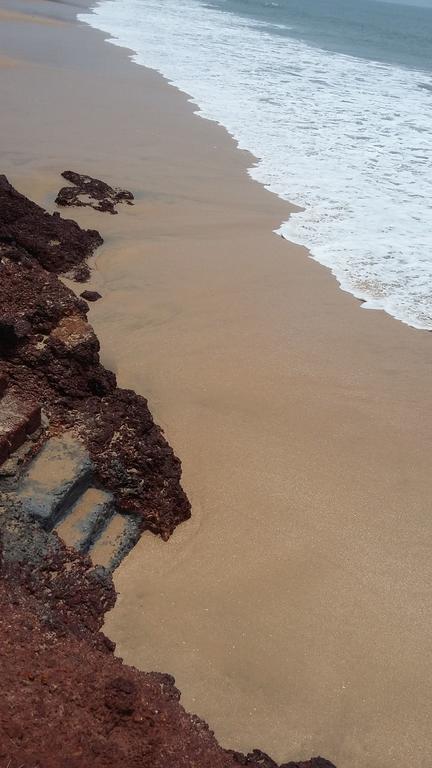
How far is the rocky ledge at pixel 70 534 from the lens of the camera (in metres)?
1.81

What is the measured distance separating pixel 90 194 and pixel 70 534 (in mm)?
4608

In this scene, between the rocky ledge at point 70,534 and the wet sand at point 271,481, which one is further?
the wet sand at point 271,481

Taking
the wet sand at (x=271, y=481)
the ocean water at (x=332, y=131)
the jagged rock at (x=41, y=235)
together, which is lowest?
the wet sand at (x=271, y=481)

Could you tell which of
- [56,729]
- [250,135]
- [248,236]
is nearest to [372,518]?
[56,729]

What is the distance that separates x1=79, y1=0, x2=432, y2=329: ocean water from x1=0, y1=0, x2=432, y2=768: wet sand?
66 centimetres

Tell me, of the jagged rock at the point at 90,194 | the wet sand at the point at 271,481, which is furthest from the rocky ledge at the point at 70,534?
the jagged rock at the point at 90,194

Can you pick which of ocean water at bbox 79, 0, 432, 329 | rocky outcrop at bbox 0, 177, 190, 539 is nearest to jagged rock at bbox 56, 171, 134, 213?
ocean water at bbox 79, 0, 432, 329

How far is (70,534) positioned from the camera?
2717 millimetres

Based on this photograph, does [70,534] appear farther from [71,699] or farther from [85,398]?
[71,699]

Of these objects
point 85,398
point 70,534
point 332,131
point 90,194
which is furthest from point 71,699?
point 332,131

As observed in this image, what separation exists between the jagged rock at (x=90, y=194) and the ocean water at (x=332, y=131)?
1694 mm

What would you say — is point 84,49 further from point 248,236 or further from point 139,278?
point 139,278

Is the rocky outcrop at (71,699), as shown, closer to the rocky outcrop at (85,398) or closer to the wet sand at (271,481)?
the wet sand at (271,481)

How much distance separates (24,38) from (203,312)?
15213mm
